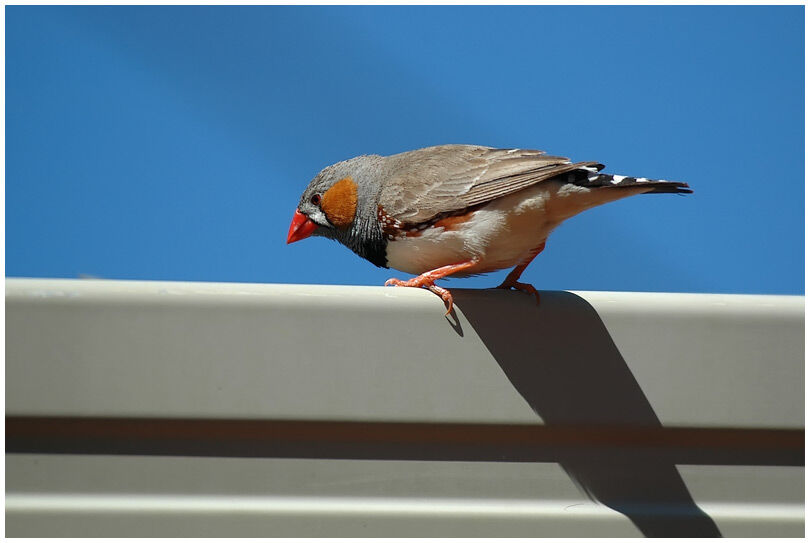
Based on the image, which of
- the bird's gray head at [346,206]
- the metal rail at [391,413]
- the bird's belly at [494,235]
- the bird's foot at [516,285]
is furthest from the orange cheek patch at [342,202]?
the metal rail at [391,413]

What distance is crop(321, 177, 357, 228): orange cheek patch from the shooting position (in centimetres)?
218

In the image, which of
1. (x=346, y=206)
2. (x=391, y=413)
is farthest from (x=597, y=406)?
(x=346, y=206)

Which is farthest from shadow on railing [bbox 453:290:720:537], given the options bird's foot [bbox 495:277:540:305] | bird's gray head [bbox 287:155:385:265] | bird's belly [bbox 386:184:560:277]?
bird's gray head [bbox 287:155:385:265]

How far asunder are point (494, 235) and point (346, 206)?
0.53 metres

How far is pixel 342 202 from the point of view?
219 centimetres

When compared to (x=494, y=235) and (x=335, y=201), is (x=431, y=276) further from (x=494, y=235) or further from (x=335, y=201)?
(x=335, y=201)

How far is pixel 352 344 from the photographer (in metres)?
1.43

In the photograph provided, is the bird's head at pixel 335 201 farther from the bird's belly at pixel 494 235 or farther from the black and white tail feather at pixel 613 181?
the black and white tail feather at pixel 613 181

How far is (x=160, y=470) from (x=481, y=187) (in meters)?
1.08

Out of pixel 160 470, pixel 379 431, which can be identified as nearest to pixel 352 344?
pixel 379 431

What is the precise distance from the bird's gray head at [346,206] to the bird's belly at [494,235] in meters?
0.20

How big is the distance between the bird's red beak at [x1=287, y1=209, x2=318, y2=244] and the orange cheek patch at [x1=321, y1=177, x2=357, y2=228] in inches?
5.2

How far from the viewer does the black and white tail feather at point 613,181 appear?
5.62 feet

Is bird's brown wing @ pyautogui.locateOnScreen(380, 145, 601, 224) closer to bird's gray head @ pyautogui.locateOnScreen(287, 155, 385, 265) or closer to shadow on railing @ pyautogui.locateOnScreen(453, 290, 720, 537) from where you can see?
bird's gray head @ pyautogui.locateOnScreen(287, 155, 385, 265)
